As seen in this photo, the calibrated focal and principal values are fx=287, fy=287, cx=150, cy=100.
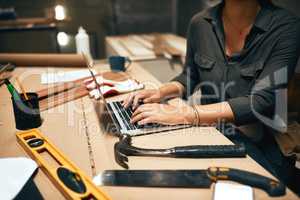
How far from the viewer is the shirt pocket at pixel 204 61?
1381 millimetres

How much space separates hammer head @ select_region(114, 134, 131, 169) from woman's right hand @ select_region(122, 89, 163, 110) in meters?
0.25

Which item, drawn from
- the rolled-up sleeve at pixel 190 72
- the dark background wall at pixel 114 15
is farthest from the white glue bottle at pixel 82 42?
the dark background wall at pixel 114 15

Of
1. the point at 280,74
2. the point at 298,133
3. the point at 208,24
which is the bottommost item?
the point at 298,133

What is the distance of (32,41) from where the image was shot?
2.96 m

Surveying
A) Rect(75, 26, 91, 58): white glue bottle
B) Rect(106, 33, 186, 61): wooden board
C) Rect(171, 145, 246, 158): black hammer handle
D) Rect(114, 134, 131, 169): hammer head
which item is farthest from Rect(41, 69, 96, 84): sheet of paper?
Rect(171, 145, 246, 158): black hammer handle

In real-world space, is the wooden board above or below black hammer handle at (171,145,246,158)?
below

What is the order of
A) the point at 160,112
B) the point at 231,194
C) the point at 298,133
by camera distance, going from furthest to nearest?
A: the point at 298,133 < the point at 160,112 < the point at 231,194

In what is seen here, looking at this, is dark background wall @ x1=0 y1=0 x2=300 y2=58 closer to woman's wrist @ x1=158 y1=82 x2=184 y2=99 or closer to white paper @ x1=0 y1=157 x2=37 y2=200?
woman's wrist @ x1=158 y1=82 x2=184 y2=99

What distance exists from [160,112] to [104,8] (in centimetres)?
280

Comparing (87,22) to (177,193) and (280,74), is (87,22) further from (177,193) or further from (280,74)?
(177,193)

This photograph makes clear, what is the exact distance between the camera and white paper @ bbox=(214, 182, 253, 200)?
0.63m

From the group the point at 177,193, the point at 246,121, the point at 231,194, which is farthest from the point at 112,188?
the point at 246,121

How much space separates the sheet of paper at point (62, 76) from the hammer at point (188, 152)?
2.78 ft

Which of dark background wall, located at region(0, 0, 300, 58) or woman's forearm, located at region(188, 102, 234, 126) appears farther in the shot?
dark background wall, located at region(0, 0, 300, 58)
